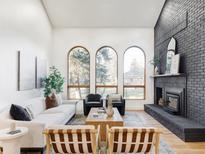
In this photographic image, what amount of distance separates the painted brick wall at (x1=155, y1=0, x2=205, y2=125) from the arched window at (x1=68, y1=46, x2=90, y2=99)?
11.8ft

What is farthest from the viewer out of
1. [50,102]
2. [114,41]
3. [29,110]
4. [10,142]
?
[114,41]

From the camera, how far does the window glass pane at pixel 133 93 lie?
8141mm

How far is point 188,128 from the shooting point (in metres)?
3.98

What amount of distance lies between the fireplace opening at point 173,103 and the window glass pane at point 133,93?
1.86 metres

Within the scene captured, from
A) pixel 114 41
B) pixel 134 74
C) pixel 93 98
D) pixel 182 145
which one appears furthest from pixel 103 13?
pixel 182 145

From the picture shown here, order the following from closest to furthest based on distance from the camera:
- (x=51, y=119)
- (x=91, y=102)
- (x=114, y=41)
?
1. (x=51, y=119)
2. (x=91, y=102)
3. (x=114, y=41)

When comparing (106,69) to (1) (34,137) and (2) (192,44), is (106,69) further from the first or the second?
(1) (34,137)

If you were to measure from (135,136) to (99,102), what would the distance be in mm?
4444

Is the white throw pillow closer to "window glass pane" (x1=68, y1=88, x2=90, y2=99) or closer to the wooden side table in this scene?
the wooden side table

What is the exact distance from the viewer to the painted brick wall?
4.25 metres

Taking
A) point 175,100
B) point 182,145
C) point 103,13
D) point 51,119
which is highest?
point 103,13

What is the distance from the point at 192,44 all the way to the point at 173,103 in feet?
6.17

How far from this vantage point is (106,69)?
8.19 m

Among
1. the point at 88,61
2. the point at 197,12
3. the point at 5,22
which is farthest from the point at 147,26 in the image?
the point at 5,22
